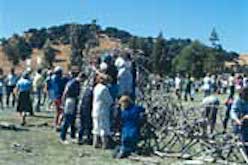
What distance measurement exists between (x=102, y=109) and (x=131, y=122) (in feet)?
A: 2.86

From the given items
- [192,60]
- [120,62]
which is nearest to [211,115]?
[120,62]

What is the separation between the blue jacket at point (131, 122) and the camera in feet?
49.0

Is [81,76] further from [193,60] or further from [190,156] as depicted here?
[193,60]

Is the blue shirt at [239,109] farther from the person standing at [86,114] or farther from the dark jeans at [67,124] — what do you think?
the dark jeans at [67,124]

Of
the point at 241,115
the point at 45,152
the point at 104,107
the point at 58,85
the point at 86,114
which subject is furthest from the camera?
the point at 58,85

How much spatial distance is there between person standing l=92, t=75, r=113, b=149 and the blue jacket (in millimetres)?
667

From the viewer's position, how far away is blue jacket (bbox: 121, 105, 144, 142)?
588 inches

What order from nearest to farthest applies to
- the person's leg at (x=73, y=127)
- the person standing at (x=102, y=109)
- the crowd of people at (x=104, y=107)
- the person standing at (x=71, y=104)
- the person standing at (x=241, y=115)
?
the person standing at (x=241, y=115) < the crowd of people at (x=104, y=107) < the person standing at (x=102, y=109) < the person standing at (x=71, y=104) < the person's leg at (x=73, y=127)

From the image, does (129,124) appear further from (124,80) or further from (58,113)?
(58,113)

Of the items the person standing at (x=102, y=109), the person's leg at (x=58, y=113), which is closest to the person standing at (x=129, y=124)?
the person standing at (x=102, y=109)

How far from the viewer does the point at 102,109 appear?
15594 millimetres

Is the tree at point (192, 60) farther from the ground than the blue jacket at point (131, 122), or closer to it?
farther from the ground

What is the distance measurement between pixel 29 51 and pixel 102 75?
252ft

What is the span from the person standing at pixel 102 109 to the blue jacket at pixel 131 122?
67 cm
